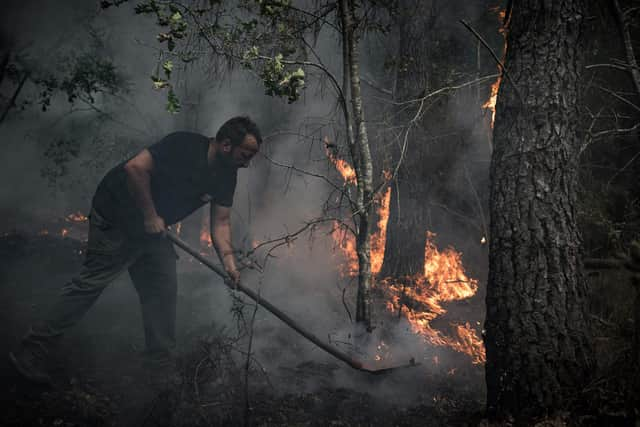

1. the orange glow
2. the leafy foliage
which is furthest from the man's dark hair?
the orange glow

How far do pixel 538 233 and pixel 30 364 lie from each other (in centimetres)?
459

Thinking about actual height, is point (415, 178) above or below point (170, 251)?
above

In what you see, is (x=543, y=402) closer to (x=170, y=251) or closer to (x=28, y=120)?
(x=170, y=251)

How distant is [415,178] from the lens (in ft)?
19.2

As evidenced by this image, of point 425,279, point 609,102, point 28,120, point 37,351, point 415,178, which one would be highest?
point 28,120

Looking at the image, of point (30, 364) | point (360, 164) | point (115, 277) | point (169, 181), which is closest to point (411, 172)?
point (360, 164)

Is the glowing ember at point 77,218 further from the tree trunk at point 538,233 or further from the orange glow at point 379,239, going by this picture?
the tree trunk at point 538,233

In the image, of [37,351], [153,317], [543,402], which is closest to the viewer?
[543,402]

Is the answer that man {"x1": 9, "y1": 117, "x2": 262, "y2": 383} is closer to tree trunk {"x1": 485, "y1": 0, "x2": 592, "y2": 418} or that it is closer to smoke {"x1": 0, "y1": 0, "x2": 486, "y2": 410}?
smoke {"x1": 0, "y1": 0, "x2": 486, "y2": 410}

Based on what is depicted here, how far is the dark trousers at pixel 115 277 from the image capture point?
11.8ft

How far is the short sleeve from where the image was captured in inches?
158

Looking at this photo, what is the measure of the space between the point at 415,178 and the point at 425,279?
169cm

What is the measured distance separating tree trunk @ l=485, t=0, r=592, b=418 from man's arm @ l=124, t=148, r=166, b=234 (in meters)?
3.12

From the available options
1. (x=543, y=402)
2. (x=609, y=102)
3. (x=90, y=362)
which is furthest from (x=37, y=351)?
(x=609, y=102)
